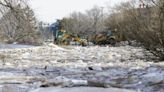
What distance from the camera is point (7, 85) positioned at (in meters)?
8.81

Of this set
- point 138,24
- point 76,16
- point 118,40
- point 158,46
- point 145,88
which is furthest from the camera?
point 76,16

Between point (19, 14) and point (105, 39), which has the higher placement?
point (19, 14)

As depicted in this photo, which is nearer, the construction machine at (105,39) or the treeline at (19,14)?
the treeline at (19,14)

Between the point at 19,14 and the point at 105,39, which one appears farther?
the point at 105,39

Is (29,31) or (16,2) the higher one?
(16,2)

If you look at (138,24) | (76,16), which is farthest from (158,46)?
(76,16)

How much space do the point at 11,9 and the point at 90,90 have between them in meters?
13.7

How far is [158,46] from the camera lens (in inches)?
792

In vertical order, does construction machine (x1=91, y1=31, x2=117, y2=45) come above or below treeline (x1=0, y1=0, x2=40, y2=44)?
below

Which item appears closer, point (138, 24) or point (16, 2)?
point (16, 2)

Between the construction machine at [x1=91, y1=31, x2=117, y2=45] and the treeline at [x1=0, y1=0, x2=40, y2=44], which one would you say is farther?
the construction machine at [x1=91, y1=31, x2=117, y2=45]

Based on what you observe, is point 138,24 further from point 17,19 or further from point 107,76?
point 107,76

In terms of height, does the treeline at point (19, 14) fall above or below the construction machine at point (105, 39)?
above

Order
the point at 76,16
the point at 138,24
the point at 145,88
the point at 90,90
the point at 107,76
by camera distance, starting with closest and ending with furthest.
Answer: the point at 90,90 < the point at 145,88 < the point at 107,76 < the point at 138,24 < the point at 76,16
